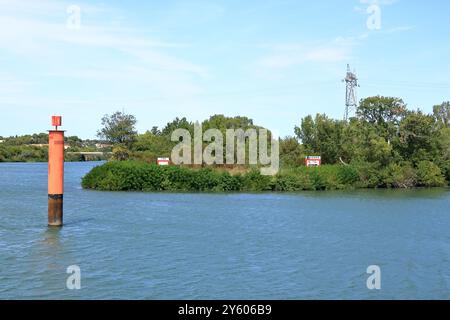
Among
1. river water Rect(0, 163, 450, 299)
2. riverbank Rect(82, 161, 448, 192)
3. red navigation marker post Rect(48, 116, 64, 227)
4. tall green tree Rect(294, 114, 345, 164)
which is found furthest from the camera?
tall green tree Rect(294, 114, 345, 164)

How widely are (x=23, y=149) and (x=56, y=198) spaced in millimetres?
135021

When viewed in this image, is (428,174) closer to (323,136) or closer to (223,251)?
(323,136)

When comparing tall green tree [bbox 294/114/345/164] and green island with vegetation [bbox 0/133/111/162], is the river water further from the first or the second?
green island with vegetation [bbox 0/133/111/162]

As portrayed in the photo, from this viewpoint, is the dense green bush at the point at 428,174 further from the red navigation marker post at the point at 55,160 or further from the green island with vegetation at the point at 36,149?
the green island with vegetation at the point at 36,149

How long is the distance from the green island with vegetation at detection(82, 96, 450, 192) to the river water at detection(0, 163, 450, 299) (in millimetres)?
12574

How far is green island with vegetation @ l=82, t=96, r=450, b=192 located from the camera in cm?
4566

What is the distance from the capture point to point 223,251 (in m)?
18.6

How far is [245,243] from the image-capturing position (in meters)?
20.1

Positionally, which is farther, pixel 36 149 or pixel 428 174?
pixel 36 149

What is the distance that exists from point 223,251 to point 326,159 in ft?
153

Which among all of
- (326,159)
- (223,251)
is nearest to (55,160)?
(223,251)

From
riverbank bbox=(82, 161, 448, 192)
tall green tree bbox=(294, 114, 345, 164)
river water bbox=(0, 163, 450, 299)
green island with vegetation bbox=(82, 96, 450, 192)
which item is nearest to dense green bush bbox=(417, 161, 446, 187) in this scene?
green island with vegetation bbox=(82, 96, 450, 192)

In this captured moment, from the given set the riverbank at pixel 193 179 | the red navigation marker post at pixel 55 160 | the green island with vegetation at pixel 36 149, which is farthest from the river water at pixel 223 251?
the green island with vegetation at pixel 36 149
